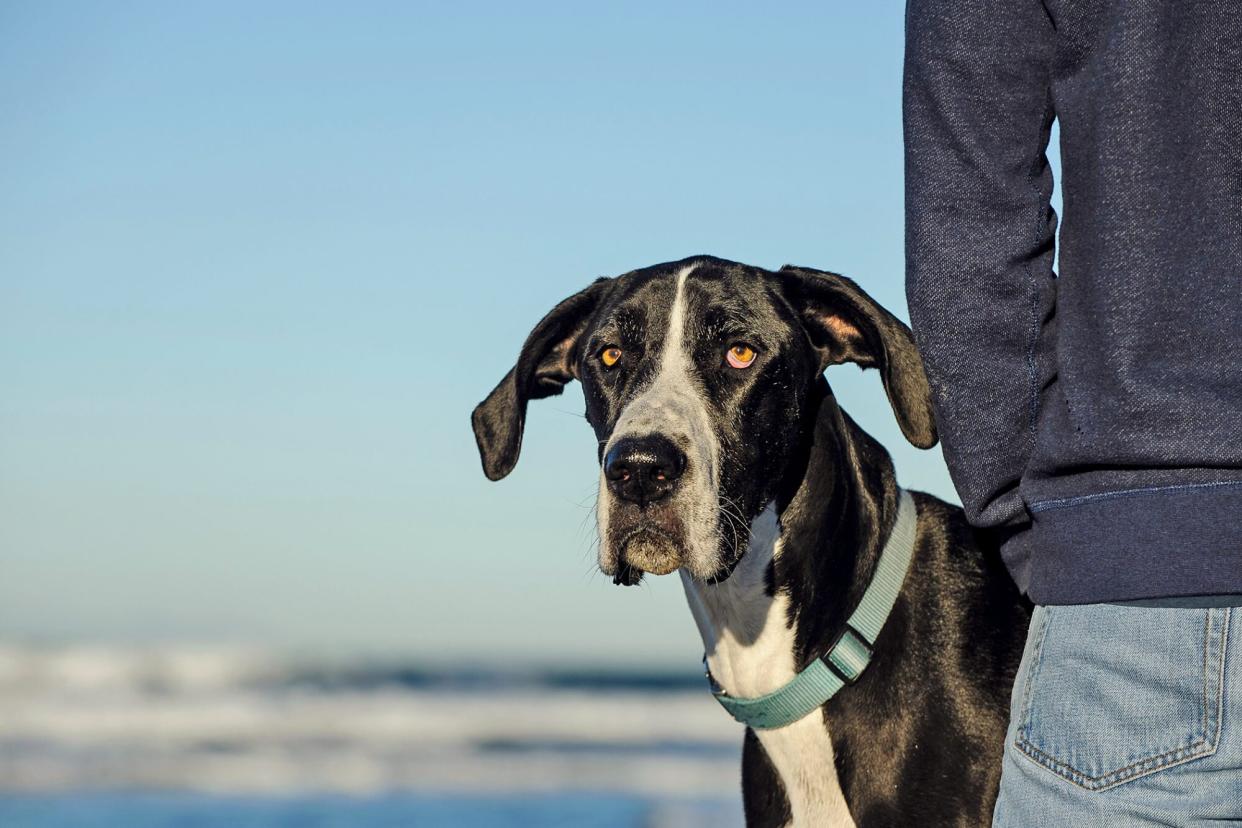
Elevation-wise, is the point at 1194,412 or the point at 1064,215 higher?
the point at 1064,215

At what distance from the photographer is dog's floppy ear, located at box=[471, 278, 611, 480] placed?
4.46m

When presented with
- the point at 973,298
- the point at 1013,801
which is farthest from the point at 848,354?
the point at 1013,801

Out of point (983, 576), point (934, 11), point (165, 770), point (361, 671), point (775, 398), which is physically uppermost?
point (934, 11)

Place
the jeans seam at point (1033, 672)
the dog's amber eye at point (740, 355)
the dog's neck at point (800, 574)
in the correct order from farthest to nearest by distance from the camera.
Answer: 1. the dog's amber eye at point (740, 355)
2. the dog's neck at point (800, 574)
3. the jeans seam at point (1033, 672)

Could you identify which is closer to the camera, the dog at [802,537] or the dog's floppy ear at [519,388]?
the dog at [802,537]

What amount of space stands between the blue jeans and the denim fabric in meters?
0.06

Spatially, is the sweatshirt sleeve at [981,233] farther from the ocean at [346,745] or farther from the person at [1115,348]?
the ocean at [346,745]

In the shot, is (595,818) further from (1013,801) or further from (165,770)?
(1013,801)

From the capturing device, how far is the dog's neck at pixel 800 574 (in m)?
3.78

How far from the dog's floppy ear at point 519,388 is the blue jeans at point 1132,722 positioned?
2.50m

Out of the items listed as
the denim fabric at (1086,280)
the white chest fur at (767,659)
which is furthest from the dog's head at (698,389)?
the denim fabric at (1086,280)

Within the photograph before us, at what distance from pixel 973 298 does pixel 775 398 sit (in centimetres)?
158

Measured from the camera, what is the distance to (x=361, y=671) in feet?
91.7

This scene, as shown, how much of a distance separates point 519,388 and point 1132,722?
2.76 metres
